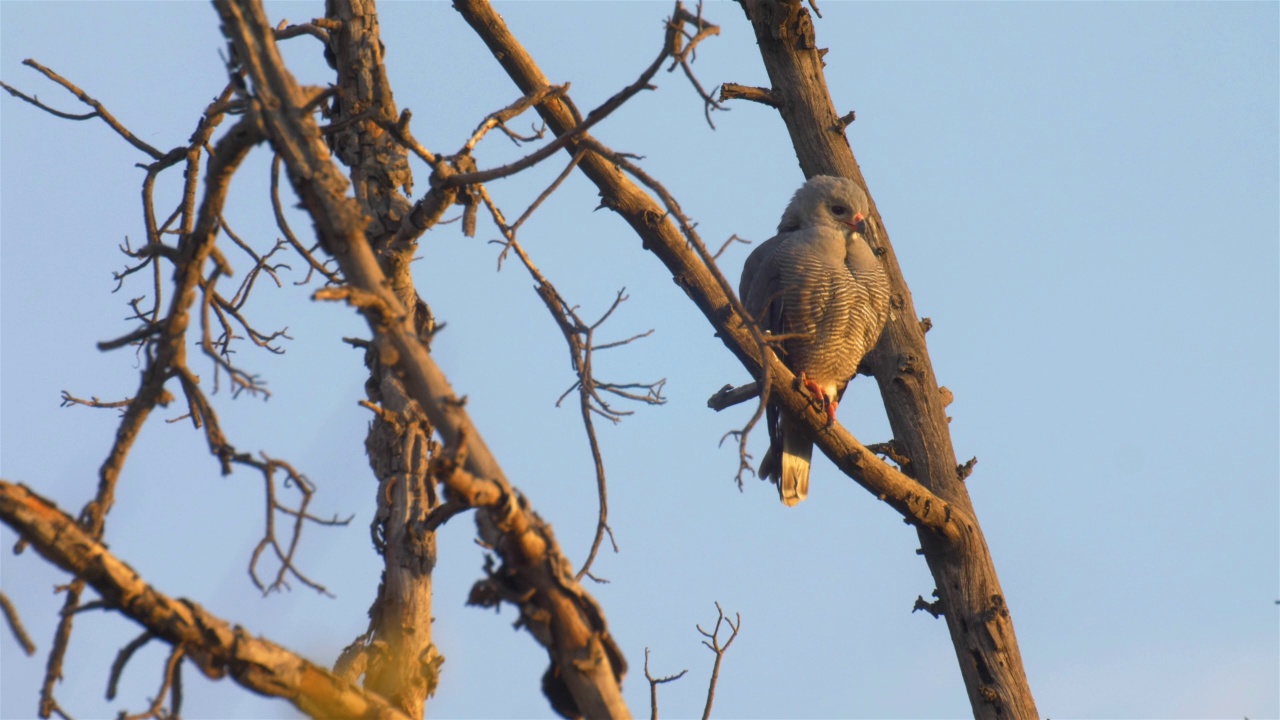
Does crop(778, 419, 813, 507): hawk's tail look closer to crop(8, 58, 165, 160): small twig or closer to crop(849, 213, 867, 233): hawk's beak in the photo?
crop(849, 213, 867, 233): hawk's beak

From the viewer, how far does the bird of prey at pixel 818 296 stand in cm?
590

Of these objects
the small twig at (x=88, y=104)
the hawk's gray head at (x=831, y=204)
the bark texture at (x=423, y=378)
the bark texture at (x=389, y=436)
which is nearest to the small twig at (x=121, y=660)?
the bark texture at (x=423, y=378)

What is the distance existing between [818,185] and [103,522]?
13.8 feet

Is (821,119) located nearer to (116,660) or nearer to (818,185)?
(818,185)

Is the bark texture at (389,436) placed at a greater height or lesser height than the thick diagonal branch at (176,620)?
greater

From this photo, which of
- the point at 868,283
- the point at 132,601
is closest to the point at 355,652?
the point at 132,601

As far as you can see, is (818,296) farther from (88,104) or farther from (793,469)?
(88,104)

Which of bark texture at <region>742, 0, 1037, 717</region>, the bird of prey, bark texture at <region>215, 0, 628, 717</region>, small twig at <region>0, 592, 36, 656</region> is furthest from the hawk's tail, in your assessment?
small twig at <region>0, 592, 36, 656</region>

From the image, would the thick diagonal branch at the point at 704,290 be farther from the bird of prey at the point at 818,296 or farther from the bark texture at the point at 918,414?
A: the bird of prey at the point at 818,296

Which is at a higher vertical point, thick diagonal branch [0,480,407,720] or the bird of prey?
→ the bird of prey

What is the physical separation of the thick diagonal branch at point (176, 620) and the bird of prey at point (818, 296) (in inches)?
145

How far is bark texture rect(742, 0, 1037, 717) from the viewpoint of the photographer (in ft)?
16.6

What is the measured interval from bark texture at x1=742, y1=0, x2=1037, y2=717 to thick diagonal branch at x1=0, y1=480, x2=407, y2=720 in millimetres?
3360

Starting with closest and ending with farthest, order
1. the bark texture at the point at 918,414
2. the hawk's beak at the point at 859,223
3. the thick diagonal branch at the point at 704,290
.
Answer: the thick diagonal branch at the point at 704,290
the bark texture at the point at 918,414
the hawk's beak at the point at 859,223
